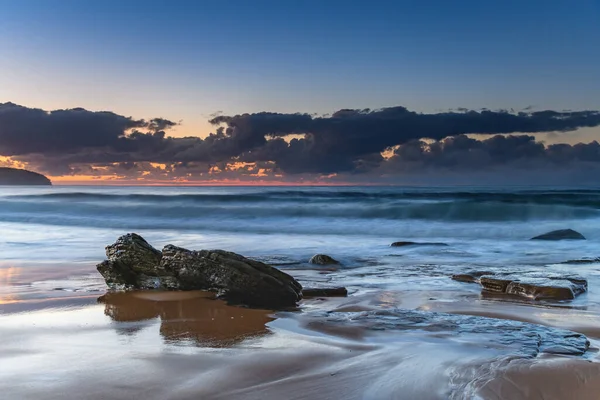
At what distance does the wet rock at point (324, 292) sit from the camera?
21.4 feet

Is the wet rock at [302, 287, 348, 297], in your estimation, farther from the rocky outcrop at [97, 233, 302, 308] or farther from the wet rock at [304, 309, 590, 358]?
the wet rock at [304, 309, 590, 358]

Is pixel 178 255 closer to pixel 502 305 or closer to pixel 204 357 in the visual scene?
pixel 204 357

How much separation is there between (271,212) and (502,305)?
78.9ft

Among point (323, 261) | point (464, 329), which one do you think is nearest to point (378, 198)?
point (323, 261)

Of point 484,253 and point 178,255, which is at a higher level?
point 178,255

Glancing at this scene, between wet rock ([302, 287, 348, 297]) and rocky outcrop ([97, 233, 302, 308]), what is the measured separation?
0.16 m

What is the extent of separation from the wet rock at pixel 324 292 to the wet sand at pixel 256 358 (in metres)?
0.69

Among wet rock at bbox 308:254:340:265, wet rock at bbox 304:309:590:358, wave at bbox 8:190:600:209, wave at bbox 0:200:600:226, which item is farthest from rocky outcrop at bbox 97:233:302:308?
wave at bbox 8:190:600:209

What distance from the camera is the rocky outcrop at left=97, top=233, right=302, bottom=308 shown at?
6.09 meters

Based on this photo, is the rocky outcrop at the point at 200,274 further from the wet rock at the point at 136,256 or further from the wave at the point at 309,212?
the wave at the point at 309,212

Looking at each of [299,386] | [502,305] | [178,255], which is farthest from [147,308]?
[502,305]

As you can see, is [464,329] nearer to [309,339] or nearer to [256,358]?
[309,339]

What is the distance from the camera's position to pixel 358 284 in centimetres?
753

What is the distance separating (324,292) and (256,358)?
2861 mm
